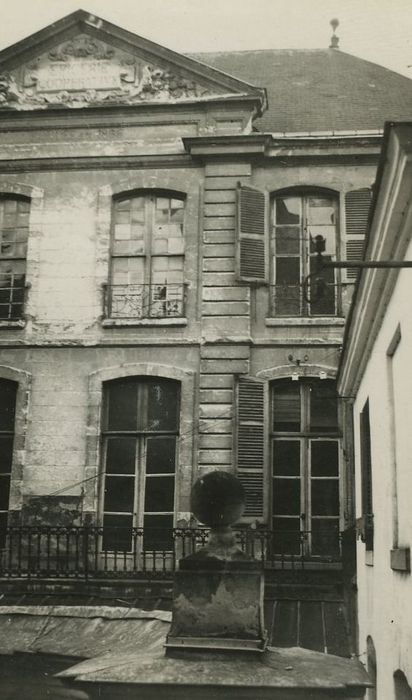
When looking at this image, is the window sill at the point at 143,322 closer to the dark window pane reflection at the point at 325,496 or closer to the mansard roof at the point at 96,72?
the dark window pane reflection at the point at 325,496

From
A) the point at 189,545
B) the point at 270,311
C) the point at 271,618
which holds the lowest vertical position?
the point at 271,618

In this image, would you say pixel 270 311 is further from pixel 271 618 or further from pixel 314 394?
pixel 271 618

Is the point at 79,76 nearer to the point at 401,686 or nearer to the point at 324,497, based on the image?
the point at 324,497

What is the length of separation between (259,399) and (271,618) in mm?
3787

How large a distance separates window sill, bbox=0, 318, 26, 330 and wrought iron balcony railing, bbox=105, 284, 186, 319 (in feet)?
4.88

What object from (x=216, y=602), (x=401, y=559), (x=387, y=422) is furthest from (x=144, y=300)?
(x=216, y=602)

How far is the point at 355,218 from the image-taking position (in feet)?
48.2

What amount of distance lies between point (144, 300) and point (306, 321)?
2.83 metres

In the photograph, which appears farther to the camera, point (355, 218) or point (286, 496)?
point (355, 218)

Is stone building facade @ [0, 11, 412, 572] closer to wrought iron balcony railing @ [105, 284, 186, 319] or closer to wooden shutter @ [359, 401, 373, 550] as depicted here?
wrought iron balcony railing @ [105, 284, 186, 319]

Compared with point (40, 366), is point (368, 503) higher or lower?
lower

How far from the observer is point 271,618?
1159 centimetres

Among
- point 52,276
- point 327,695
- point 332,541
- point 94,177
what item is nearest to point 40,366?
point 52,276

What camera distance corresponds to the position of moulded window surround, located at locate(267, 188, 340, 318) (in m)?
14.6
